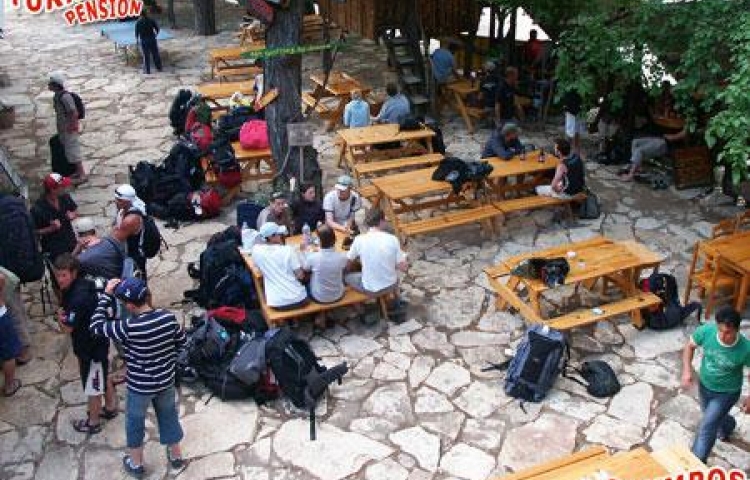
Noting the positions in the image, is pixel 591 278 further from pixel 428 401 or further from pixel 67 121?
pixel 67 121

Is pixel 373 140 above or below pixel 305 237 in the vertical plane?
above

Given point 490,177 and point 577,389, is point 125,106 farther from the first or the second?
point 577,389

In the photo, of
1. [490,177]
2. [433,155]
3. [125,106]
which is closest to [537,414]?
[490,177]

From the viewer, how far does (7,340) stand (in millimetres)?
7602

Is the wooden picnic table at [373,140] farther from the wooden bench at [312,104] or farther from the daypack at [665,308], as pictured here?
the daypack at [665,308]

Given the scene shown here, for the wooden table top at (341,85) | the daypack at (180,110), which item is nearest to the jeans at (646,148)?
the wooden table top at (341,85)

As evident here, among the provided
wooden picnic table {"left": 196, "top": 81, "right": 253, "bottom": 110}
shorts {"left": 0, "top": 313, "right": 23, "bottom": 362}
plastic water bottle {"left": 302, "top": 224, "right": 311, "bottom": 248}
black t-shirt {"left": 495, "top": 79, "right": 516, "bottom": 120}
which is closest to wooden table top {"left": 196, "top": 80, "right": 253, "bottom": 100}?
wooden picnic table {"left": 196, "top": 81, "right": 253, "bottom": 110}

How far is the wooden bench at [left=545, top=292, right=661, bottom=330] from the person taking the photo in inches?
320

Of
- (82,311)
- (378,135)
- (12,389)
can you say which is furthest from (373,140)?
(82,311)

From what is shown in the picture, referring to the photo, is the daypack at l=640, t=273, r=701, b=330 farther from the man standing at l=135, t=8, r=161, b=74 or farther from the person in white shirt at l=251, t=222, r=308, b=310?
the man standing at l=135, t=8, r=161, b=74

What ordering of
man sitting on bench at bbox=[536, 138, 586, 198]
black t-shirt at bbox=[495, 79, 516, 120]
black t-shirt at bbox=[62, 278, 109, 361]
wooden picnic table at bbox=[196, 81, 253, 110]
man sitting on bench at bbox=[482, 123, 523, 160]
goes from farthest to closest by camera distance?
wooden picnic table at bbox=[196, 81, 253, 110] → black t-shirt at bbox=[495, 79, 516, 120] → man sitting on bench at bbox=[482, 123, 523, 160] → man sitting on bench at bbox=[536, 138, 586, 198] → black t-shirt at bbox=[62, 278, 109, 361]

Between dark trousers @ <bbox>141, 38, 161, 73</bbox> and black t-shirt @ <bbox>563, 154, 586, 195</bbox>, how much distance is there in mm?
10870

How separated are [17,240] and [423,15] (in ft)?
33.5

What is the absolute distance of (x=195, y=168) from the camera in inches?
458
